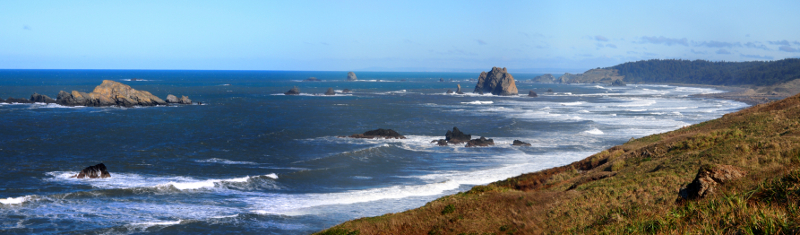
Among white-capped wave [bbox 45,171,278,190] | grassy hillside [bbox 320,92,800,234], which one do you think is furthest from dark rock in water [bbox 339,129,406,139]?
grassy hillside [bbox 320,92,800,234]

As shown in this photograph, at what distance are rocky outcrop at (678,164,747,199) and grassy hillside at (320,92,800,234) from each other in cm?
22

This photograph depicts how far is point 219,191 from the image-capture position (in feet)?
93.2

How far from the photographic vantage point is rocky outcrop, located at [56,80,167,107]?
85.2 m

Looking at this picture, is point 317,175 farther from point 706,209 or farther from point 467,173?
point 706,209

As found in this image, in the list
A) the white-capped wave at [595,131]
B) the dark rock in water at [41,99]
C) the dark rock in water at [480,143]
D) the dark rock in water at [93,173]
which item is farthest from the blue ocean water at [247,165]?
the dark rock in water at [41,99]

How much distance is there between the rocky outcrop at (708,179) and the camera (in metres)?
12.0

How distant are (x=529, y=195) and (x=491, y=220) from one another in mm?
2552

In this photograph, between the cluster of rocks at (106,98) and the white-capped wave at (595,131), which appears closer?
the white-capped wave at (595,131)

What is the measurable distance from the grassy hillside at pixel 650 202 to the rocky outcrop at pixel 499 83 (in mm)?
116478

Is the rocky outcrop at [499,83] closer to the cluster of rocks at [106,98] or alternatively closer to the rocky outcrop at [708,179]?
the cluster of rocks at [106,98]

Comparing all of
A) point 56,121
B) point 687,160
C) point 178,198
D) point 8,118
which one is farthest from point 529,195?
point 8,118

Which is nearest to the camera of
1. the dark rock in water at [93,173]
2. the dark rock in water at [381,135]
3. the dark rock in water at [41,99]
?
the dark rock in water at [93,173]

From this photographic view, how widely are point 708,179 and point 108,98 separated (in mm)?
91617

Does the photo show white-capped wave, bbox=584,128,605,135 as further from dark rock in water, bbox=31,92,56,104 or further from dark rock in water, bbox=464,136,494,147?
dark rock in water, bbox=31,92,56,104
